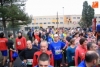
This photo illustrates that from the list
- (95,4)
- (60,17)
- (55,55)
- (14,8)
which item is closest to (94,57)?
(55,55)

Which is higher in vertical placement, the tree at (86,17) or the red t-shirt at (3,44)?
the red t-shirt at (3,44)

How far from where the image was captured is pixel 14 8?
34688 mm

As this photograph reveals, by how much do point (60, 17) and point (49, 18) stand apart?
5444 mm

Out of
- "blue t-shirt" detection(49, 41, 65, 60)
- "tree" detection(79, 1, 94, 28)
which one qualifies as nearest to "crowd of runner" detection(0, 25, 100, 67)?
"blue t-shirt" detection(49, 41, 65, 60)

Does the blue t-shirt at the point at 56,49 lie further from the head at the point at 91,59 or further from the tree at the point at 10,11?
the tree at the point at 10,11

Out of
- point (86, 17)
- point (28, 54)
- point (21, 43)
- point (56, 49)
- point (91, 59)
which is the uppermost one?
point (91, 59)

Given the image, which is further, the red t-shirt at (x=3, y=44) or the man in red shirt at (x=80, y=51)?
the red t-shirt at (x=3, y=44)

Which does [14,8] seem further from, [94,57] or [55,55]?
[94,57]

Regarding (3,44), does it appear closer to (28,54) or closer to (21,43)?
(21,43)

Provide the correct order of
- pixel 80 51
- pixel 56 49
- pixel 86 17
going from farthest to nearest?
pixel 86 17
pixel 56 49
pixel 80 51

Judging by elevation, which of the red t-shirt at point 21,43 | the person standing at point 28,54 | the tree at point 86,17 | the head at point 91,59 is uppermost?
the head at point 91,59

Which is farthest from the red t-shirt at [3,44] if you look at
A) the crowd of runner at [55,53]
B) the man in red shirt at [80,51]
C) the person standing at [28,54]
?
the man in red shirt at [80,51]

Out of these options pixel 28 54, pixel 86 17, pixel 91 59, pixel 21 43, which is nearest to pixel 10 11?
pixel 21 43

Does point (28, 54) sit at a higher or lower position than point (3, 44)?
higher
